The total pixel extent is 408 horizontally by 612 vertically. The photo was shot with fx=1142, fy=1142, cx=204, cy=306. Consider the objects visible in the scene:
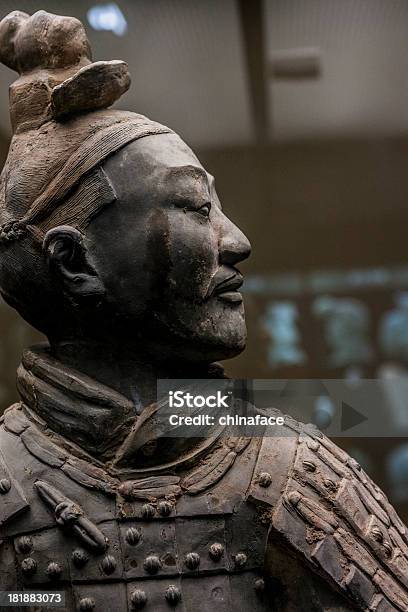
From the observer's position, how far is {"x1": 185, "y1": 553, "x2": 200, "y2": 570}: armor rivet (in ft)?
6.80

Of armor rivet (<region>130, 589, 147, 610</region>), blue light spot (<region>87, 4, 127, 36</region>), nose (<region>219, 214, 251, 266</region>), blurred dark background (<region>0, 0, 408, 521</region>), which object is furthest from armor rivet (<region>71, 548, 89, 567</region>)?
blue light spot (<region>87, 4, 127, 36</region>)

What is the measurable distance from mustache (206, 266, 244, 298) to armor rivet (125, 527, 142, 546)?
457mm

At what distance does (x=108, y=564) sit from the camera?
81.1 inches

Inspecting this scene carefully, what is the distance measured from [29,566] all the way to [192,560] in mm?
297

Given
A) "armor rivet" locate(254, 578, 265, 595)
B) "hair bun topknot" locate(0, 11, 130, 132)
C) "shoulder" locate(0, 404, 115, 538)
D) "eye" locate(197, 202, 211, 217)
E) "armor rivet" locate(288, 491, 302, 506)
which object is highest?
"hair bun topknot" locate(0, 11, 130, 132)

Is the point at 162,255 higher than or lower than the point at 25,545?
higher

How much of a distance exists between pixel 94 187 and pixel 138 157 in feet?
0.33

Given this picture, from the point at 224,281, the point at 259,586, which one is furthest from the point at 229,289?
the point at 259,586

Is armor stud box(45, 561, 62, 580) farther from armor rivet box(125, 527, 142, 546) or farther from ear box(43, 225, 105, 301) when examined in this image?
ear box(43, 225, 105, 301)

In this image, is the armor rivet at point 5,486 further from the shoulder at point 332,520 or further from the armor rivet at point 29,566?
the shoulder at point 332,520

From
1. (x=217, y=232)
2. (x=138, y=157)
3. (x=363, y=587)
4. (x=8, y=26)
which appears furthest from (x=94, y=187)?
(x=363, y=587)

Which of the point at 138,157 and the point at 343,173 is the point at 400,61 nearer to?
the point at 343,173

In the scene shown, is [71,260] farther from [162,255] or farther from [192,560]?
[192,560]

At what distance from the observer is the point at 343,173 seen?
10.8ft
